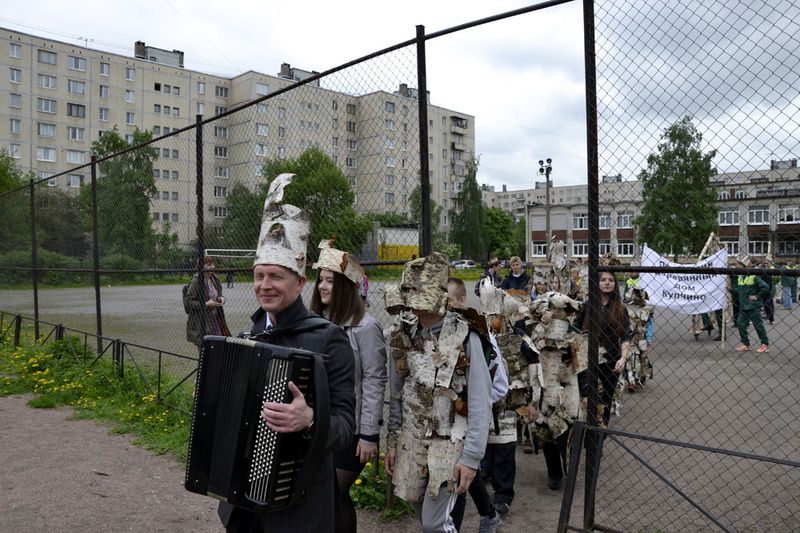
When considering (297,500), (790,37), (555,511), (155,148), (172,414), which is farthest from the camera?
(155,148)

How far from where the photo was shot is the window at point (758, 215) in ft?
10.5

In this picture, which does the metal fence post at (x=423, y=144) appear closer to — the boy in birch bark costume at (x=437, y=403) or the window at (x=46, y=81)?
the boy in birch bark costume at (x=437, y=403)

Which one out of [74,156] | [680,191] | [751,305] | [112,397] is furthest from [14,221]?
[74,156]

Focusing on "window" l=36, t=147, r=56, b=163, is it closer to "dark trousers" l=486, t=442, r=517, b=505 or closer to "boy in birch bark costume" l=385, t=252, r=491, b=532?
"dark trousers" l=486, t=442, r=517, b=505

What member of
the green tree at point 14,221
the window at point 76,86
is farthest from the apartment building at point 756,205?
the window at point 76,86

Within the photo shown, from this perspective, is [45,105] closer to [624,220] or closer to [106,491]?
[106,491]

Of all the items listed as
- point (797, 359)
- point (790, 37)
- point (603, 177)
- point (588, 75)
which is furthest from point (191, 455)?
point (797, 359)

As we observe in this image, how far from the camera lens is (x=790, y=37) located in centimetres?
294

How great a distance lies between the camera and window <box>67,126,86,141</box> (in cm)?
5538

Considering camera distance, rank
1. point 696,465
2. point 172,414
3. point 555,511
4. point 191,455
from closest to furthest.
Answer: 1. point 191,455
2. point 555,511
3. point 696,465
4. point 172,414

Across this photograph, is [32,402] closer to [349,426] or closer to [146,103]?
[349,426]

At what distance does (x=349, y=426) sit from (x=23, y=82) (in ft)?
200

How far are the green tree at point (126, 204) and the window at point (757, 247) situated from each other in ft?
25.1

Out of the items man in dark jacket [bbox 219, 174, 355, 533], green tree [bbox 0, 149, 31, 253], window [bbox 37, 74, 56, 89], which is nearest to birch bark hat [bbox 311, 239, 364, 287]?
man in dark jacket [bbox 219, 174, 355, 533]
